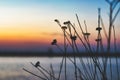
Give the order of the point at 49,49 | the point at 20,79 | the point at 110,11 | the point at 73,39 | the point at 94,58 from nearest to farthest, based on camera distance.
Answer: the point at 110,11 → the point at 94,58 → the point at 73,39 → the point at 49,49 → the point at 20,79

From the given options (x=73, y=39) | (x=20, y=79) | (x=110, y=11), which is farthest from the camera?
(x=20, y=79)

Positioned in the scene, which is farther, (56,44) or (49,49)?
(49,49)

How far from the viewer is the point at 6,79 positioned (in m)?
15.0

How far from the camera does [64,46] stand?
387 centimetres

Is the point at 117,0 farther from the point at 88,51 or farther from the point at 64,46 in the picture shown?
the point at 64,46

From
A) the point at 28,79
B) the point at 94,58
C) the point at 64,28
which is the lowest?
the point at 28,79

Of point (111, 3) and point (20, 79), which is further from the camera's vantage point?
point (20, 79)

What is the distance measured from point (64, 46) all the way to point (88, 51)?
1.63 ft

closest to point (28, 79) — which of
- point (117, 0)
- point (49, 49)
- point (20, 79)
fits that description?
point (20, 79)

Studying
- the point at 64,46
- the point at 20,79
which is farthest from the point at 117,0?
the point at 20,79

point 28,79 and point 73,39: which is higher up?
point 73,39

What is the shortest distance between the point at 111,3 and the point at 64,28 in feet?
2.94

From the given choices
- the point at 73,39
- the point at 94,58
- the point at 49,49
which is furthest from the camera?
the point at 49,49

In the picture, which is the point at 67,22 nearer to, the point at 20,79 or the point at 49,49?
the point at 49,49
